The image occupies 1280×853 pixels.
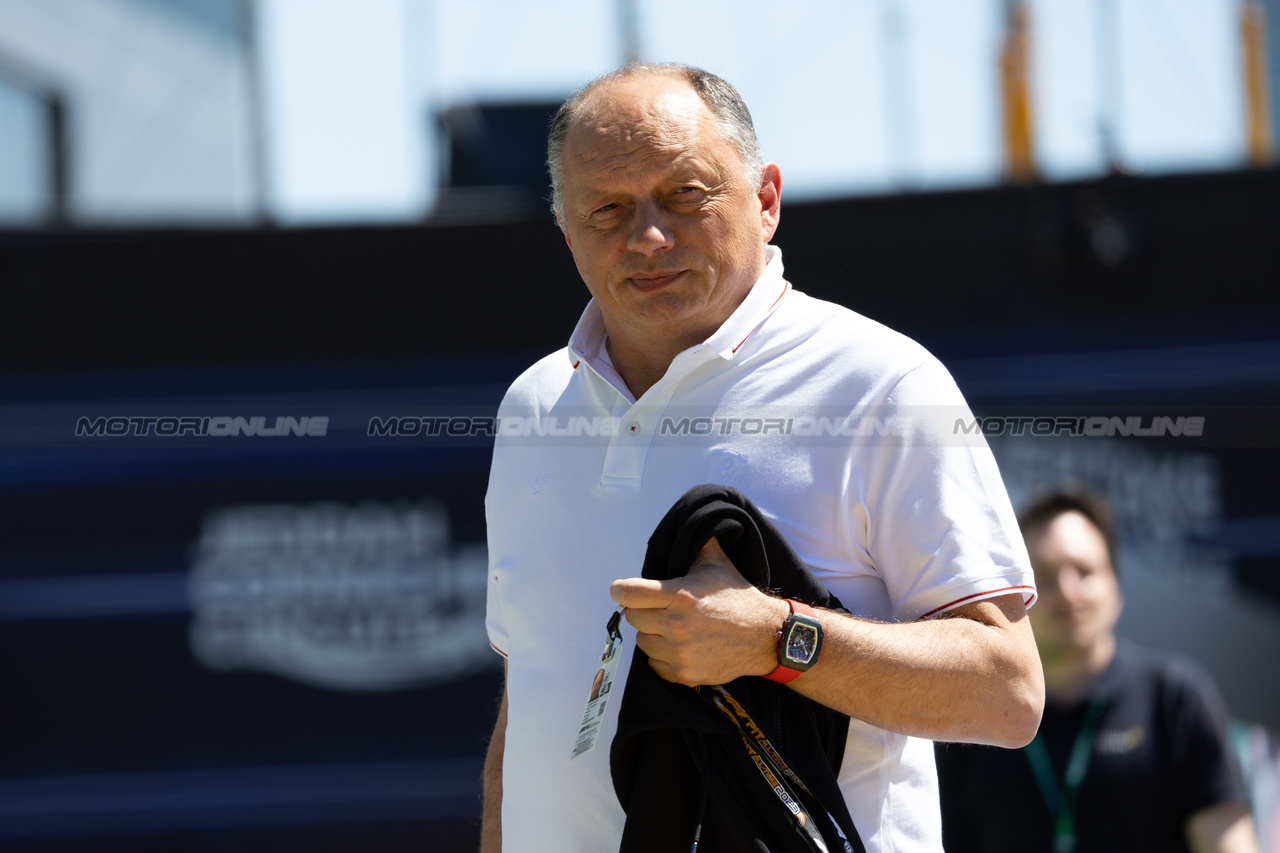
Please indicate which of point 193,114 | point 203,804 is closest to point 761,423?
point 203,804

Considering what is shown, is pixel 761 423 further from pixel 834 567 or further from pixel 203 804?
pixel 203 804

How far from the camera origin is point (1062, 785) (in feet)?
8.55

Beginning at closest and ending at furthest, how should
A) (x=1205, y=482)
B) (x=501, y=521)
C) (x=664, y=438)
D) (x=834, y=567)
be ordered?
1. (x=834, y=567)
2. (x=664, y=438)
3. (x=501, y=521)
4. (x=1205, y=482)

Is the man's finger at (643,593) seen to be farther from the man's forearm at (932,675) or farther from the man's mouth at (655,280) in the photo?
the man's mouth at (655,280)

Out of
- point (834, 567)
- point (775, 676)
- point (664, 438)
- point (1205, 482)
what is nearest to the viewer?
point (775, 676)

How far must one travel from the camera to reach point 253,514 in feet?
11.5

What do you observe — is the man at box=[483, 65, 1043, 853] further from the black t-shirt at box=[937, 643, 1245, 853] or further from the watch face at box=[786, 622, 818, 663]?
the black t-shirt at box=[937, 643, 1245, 853]

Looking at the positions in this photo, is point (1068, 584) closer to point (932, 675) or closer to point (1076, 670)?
point (1076, 670)

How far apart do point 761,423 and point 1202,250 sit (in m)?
2.59

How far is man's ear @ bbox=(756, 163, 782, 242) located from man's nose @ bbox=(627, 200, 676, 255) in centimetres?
19

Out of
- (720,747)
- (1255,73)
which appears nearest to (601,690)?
(720,747)

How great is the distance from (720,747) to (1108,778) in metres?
1.76

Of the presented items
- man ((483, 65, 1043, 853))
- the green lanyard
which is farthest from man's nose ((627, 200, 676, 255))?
the green lanyard

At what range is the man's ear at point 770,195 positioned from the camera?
1607mm
